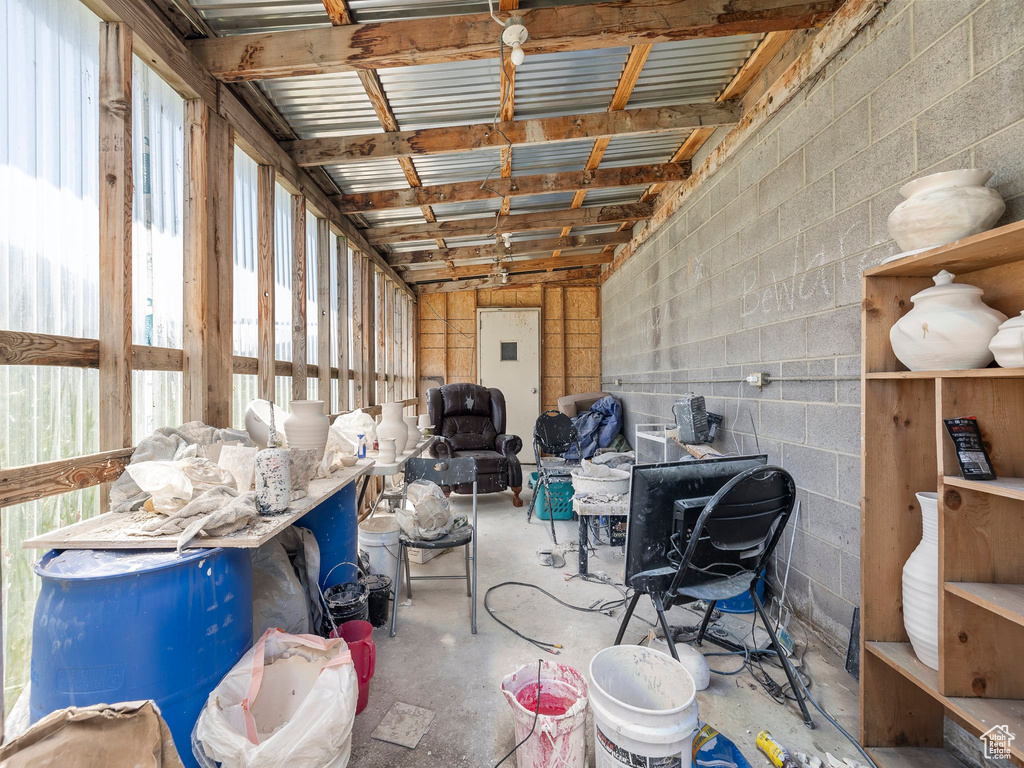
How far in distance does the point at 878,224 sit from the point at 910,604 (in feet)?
4.58

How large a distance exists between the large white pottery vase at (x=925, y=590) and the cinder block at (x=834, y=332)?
82cm

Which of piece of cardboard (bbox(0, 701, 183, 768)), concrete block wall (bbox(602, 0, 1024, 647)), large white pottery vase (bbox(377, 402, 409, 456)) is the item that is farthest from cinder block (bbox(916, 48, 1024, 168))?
large white pottery vase (bbox(377, 402, 409, 456))

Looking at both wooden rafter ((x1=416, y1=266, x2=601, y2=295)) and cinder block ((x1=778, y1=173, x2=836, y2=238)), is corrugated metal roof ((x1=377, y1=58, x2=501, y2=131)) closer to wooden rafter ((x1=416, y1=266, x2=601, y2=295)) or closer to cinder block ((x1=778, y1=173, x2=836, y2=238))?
cinder block ((x1=778, y1=173, x2=836, y2=238))

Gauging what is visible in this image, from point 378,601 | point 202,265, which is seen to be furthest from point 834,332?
point 202,265

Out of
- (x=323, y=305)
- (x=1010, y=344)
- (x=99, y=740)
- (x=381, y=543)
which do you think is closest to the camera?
(x=99, y=740)

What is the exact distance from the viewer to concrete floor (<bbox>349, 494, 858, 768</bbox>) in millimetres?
1552

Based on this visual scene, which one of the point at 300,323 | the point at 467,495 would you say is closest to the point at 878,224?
Result: the point at 300,323

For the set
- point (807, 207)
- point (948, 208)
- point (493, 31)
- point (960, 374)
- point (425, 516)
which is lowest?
point (425, 516)

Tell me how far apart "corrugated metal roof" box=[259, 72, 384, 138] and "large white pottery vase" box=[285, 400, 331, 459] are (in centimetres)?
166

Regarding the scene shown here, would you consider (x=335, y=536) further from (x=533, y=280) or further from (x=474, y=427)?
(x=533, y=280)

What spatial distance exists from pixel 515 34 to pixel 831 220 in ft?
5.25

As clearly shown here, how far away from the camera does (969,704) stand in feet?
3.99

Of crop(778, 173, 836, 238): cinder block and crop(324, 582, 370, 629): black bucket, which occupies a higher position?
crop(778, 173, 836, 238): cinder block

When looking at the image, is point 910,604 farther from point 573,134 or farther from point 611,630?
point 573,134
